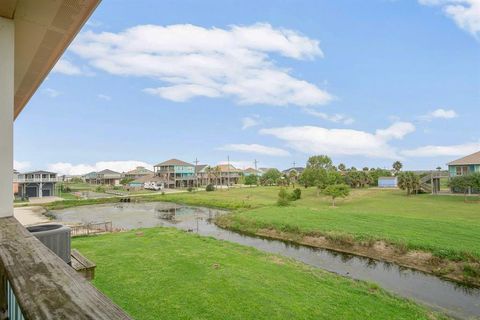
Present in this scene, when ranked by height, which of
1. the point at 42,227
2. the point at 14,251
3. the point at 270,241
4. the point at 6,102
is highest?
the point at 6,102

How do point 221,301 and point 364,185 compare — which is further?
point 364,185

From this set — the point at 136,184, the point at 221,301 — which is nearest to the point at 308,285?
the point at 221,301

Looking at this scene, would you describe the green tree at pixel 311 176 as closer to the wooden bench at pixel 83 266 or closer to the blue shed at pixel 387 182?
the blue shed at pixel 387 182

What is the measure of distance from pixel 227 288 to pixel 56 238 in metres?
6.69

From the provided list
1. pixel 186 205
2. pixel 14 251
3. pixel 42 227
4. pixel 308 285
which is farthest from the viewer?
pixel 186 205

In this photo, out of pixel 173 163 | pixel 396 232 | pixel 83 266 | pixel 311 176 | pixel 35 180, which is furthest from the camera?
pixel 173 163

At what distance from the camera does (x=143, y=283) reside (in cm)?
906

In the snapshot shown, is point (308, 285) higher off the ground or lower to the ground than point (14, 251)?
lower

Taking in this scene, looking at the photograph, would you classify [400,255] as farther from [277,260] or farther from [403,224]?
[277,260]

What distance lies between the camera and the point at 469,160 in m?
33.8

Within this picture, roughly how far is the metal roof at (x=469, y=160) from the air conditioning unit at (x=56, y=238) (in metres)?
41.1

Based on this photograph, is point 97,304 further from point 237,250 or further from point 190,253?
point 237,250

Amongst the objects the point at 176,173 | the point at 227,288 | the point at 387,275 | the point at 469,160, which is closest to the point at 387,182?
the point at 469,160

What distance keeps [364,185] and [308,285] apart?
44048 millimetres
